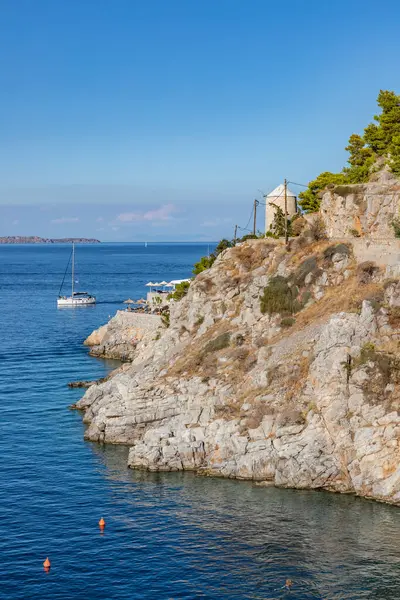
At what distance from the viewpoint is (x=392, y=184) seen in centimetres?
7419

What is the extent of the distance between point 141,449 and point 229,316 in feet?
62.5

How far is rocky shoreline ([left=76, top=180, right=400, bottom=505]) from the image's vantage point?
175 feet

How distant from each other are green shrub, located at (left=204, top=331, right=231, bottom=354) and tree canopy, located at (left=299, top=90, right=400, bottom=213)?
2649 cm

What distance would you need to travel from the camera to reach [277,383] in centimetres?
6012

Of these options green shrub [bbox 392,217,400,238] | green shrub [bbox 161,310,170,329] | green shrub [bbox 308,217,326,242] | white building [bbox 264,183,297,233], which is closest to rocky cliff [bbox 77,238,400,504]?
green shrub [bbox 308,217,326,242]

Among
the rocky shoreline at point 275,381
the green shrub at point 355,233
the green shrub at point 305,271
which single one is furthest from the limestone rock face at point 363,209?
the green shrub at point 305,271

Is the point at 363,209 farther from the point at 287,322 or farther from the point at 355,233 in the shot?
the point at 287,322

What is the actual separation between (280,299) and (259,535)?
27378 millimetres

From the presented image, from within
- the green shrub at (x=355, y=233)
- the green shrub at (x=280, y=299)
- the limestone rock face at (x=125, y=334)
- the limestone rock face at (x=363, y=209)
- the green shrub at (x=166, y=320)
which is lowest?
the limestone rock face at (x=125, y=334)

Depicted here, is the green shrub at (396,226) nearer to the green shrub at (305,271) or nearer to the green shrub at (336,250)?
the green shrub at (336,250)

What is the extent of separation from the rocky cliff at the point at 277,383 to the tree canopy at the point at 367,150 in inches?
715

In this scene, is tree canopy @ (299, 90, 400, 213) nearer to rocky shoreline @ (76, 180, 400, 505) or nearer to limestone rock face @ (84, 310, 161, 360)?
rocky shoreline @ (76, 180, 400, 505)

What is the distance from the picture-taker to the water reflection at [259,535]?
3962 cm

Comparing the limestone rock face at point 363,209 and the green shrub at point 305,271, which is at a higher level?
the limestone rock face at point 363,209
